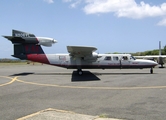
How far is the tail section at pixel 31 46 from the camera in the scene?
23094 mm

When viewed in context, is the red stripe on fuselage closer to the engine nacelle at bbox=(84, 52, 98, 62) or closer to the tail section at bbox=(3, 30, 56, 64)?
the tail section at bbox=(3, 30, 56, 64)

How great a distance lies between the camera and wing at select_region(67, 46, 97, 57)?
20219 millimetres

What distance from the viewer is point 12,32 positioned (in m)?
22.8

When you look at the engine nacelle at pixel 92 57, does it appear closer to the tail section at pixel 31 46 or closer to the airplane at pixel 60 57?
the airplane at pixel 60 57

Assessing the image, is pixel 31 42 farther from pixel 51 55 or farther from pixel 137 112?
pixel 137 112

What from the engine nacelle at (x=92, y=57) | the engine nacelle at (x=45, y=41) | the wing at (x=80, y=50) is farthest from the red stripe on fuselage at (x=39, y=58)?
the engine nacelle at (x=92, y=57)

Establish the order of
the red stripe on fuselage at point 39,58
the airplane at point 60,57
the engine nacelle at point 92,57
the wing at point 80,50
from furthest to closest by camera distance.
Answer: the red stripe on fuselage at point 39,58
the airplane at point 60,57
the engine nacelle at point 92,57
the wing at point 80,50

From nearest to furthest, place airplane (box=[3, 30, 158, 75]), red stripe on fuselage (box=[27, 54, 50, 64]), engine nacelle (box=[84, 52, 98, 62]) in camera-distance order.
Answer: engine nacelle (box=[84, 52, 98, 62])
airplane (box=[3, 30, 158, 75])
red stripe on fuselage (box=[27, 54, 50, 64])

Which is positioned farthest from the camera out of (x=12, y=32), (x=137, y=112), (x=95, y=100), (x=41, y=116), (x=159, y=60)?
(x=159, y=60)

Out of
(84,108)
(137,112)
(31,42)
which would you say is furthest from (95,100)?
(31,42)

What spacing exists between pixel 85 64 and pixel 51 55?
3944mm

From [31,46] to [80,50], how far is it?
600 centimetres

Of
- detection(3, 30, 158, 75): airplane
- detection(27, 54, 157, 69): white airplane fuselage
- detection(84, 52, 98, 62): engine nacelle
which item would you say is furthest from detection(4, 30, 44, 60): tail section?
detection(84, 52, 98, 62): engine nacelle

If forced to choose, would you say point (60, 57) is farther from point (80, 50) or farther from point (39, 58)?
point (80, 50)
